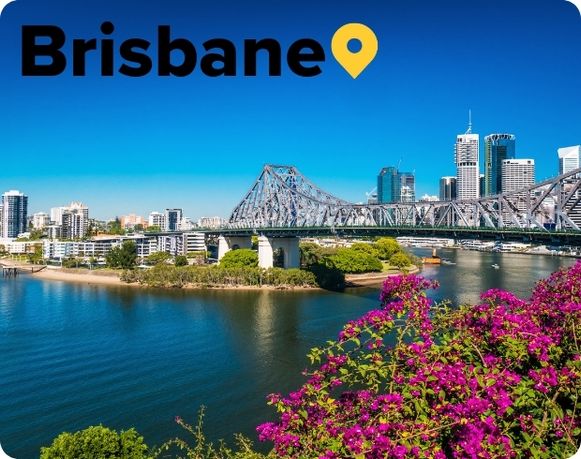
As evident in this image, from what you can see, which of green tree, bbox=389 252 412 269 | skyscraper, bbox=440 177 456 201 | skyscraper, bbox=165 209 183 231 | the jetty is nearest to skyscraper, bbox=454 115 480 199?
skyscraper, bbox=440 177 456 201

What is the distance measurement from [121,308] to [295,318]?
4737 millimetres

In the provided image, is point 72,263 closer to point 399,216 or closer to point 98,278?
point 98,278

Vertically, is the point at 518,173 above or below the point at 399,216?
above

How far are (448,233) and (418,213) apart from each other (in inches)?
179

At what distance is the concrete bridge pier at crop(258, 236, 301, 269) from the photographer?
20.0 m

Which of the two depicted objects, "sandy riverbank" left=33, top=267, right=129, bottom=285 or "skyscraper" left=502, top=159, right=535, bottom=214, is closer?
"sandy riverbank" left=33, top=267, right=129, bottom=285

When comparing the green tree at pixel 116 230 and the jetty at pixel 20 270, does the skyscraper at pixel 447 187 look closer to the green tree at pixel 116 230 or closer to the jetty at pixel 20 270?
the green tree at pixel 116 230

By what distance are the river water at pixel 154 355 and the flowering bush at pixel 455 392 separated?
10.7ft

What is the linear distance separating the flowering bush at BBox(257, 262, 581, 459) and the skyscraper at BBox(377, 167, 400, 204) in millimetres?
82055

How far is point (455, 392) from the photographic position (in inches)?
67.2

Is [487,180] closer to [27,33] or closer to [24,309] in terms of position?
[24,309]

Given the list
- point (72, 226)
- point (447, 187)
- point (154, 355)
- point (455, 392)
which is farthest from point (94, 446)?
point (447, 187)

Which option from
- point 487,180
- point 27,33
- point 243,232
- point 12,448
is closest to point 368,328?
point 27,33

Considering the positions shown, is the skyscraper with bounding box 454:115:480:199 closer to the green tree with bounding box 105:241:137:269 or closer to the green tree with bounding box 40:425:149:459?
the green tree with bounding box 105:241:137:269
